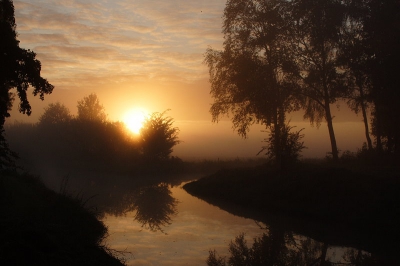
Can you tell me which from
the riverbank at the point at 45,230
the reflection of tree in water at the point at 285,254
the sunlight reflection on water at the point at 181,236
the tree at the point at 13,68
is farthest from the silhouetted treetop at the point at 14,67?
the reflection of tree in water at the point at 285,254

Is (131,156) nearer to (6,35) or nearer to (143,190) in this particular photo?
(143,190)

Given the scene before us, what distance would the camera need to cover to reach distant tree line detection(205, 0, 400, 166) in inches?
1182

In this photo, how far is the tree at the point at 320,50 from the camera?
3070cm

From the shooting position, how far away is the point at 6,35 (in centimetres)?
1304

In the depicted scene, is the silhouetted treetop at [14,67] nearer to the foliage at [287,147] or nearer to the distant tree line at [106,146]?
the foliage at [287,147]

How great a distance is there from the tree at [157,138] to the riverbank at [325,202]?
738 inches

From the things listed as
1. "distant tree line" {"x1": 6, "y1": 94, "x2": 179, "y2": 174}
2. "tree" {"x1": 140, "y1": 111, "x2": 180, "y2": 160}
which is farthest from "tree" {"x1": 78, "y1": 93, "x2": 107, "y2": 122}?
"tree" {"x1": 140, "y1": 111, "x2": 180, "y2": 160}

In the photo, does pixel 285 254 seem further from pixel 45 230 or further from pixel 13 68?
pixel 13 68

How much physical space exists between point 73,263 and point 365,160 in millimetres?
25313

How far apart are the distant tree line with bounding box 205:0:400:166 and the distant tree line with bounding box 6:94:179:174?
1233 cm

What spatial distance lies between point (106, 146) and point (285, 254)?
36.7 meters

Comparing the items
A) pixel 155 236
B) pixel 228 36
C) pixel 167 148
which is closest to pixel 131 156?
pixel 167 148

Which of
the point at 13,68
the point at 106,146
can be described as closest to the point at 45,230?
the point at 13,68

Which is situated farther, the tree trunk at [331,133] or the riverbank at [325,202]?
the tree trunk at [331,133]
